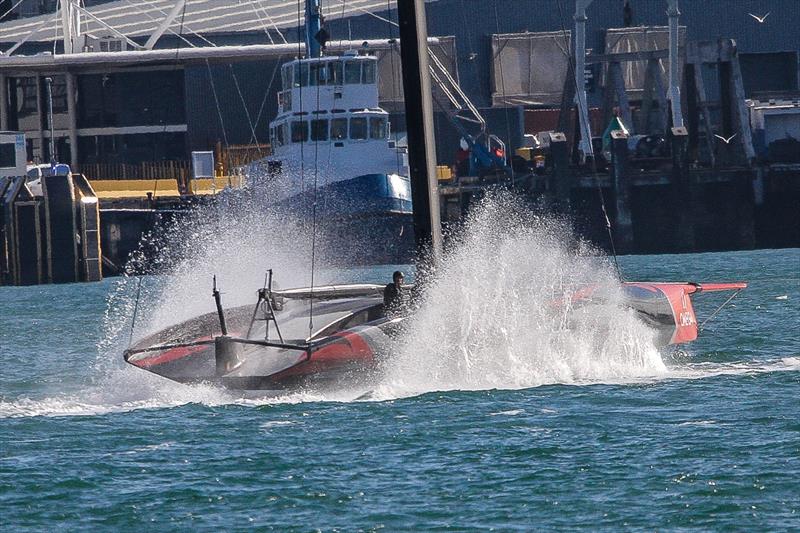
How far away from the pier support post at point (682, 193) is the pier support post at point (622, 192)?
4.92 feet

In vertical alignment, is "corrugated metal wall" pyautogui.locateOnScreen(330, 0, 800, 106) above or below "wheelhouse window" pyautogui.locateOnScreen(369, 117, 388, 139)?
above

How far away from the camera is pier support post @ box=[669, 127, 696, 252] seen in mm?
46375

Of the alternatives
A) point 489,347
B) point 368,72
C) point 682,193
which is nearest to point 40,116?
point 368,72

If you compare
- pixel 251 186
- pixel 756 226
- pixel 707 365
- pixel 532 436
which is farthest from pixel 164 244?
pixel 532 436

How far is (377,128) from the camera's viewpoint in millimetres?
47188

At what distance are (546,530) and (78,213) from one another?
33.7 m

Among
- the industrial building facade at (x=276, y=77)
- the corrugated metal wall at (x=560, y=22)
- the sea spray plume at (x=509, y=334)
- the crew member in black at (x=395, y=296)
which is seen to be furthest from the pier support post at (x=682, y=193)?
the crew member in black at (x=395, y=296)

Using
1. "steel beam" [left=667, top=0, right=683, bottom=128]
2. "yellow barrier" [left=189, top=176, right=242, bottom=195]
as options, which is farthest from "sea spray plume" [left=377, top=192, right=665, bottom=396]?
"yellow barrier" [left=189, top=176, right=242, bottom=195]

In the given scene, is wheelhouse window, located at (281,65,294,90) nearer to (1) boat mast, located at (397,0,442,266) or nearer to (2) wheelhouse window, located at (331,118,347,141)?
(2) wheelhouse window, located at (331,118,347,141)

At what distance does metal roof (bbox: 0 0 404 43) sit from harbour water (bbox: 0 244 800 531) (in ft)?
135

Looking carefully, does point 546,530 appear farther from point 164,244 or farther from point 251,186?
point 164,244

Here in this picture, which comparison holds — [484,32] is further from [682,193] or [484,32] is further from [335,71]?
[682,193]

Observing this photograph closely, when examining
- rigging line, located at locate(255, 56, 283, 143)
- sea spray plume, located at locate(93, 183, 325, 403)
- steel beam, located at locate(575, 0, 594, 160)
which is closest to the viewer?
sea spray plume, located at locate(93, 183, 325, 403)

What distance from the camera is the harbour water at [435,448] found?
39.1 feet
